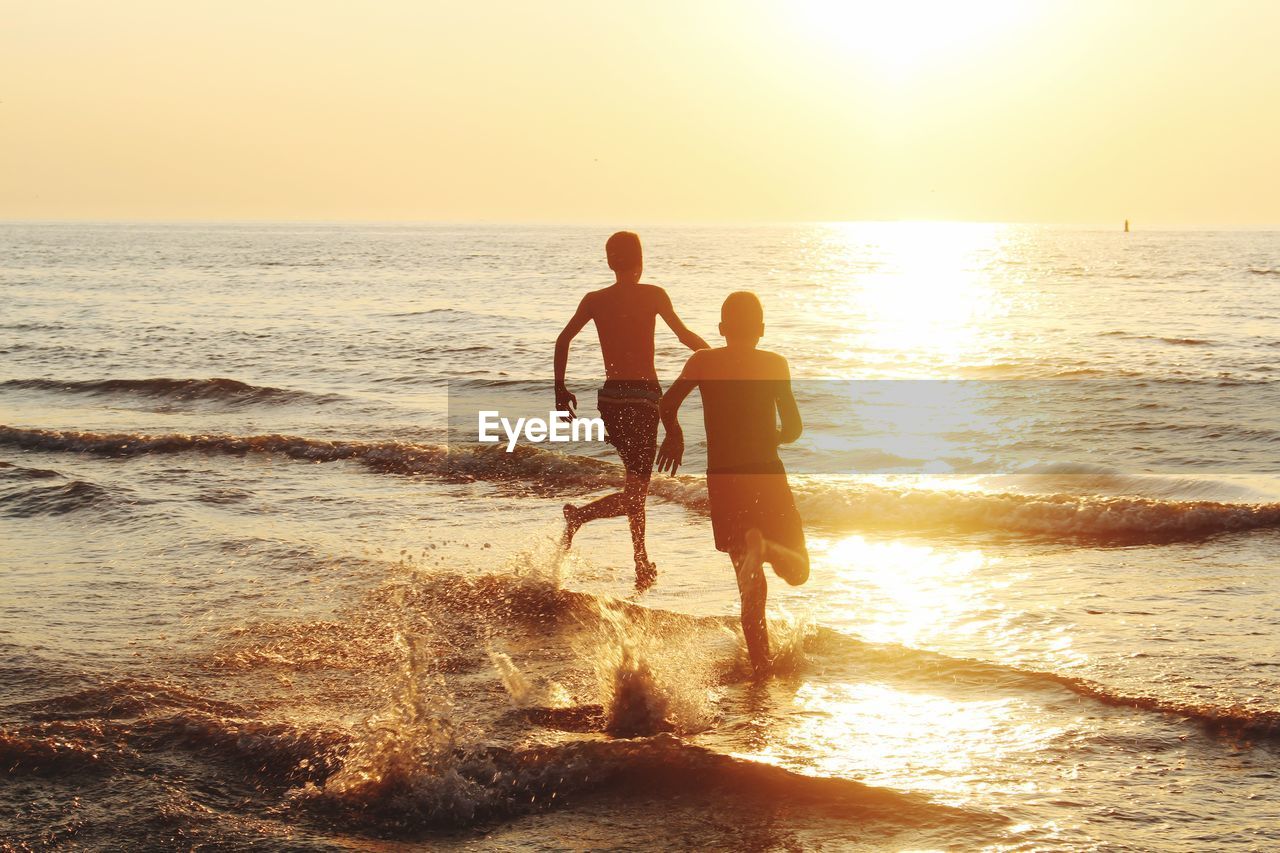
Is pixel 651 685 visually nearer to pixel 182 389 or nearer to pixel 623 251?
pixel 623 251

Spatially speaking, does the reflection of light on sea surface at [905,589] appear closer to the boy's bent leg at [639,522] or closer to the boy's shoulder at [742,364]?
the boy's bent leg at [639,522]

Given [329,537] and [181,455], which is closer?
[329,537]

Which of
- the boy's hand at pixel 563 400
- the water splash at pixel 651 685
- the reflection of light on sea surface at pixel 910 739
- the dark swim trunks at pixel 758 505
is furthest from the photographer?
the boy's hand at pixel 563 400

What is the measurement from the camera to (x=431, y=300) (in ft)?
133

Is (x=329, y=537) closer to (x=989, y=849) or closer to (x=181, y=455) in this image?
(x=181, y=455)

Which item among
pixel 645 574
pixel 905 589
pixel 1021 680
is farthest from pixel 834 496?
pixel 1021 680

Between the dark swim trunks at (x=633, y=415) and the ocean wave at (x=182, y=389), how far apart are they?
13.0m

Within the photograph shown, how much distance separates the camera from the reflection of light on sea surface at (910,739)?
458 cm

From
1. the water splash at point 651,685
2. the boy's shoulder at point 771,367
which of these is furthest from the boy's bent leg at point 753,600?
the boy's shoulder at point 771,367

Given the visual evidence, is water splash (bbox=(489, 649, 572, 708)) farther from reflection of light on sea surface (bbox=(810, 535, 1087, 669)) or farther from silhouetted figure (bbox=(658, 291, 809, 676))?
reflection of light on sea surface (bbox=(810, 535, 1087, 669))

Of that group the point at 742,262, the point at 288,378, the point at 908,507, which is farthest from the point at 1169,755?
the point at 742,262

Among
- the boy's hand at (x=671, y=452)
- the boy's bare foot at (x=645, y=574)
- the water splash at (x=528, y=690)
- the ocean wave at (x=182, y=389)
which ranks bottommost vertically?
the water splash at (x=528, y=690)

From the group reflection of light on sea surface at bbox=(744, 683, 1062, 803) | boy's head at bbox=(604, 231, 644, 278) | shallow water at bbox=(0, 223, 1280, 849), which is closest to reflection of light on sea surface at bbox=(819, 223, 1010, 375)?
shallow water at bbox=(0, 223, 1280, 849)

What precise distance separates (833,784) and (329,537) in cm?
574
